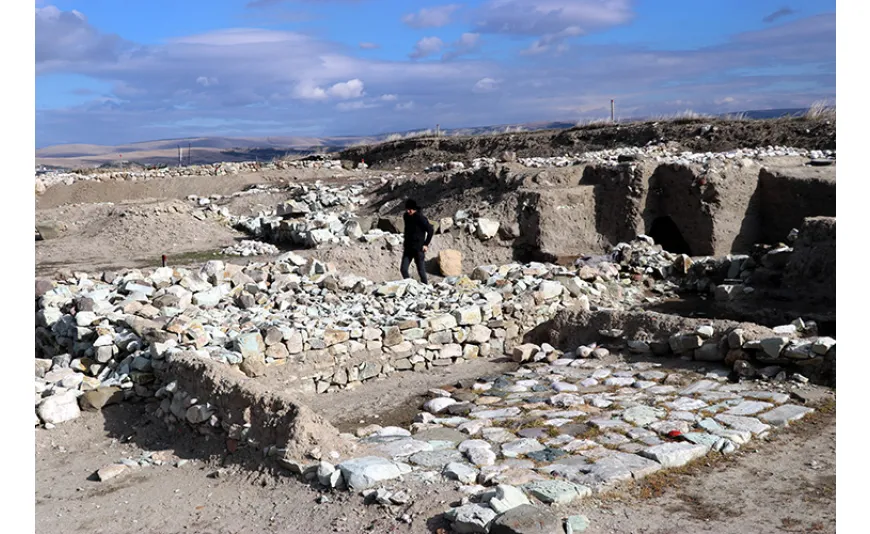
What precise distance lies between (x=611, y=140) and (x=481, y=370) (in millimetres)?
17599

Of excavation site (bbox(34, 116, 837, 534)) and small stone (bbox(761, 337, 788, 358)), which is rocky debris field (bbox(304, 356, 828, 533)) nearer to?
excavation site (bbox(34, 116, 837, 534))

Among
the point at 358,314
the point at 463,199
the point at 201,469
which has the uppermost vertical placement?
the point at 463,199

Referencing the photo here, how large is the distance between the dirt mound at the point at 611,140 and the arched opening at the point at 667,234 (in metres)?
5.32

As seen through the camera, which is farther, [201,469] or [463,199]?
[463,199]

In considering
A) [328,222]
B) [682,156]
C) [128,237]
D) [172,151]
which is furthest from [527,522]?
[172,151]

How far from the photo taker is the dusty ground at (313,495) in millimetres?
4227

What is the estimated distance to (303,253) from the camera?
14.0 m

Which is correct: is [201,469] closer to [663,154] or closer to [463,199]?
[463,199]

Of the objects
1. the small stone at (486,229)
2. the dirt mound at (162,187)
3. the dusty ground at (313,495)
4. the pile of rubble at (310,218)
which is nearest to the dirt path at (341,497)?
the dusty ground at (313,495)

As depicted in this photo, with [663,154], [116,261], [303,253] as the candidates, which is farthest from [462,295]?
[663,154]

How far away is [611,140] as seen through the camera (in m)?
24.3

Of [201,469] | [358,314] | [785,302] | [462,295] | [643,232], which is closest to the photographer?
[201,469]

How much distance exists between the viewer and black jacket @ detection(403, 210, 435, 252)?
1106 cm

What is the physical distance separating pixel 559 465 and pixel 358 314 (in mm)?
4129
